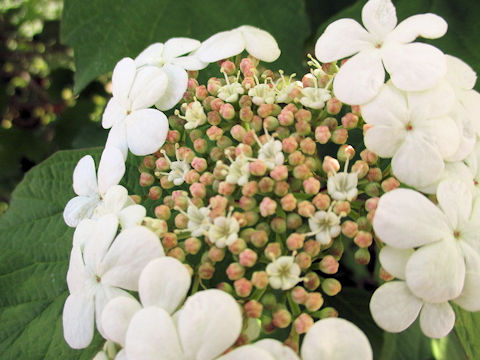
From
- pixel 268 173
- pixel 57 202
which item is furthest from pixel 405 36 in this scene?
pixel 57 202

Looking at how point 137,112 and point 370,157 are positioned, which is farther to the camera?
point 137,112

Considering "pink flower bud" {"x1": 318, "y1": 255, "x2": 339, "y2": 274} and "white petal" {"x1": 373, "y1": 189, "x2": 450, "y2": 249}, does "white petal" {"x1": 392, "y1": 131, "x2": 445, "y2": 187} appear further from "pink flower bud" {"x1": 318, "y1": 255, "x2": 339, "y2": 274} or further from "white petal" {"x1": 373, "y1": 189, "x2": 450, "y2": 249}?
"pink flower bud" {"x1": 318, "y1": 255, "x2": 339, "y2": 274}

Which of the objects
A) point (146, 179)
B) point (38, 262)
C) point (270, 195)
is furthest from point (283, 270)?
point (38, 262)

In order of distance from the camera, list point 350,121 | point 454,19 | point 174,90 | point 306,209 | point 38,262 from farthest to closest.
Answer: point 454,19
point 38,262
point 174,90
point 350,121
point 306,209

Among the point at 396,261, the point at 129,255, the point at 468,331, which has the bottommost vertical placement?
the point at 468,331

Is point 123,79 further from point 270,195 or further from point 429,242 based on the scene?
point 429,242

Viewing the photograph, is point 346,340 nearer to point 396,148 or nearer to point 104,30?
point 396,148

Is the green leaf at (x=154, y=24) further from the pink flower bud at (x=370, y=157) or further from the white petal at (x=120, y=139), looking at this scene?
the pink flower bud at (x=370, y=157)

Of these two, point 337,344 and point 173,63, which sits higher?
point 173,63
